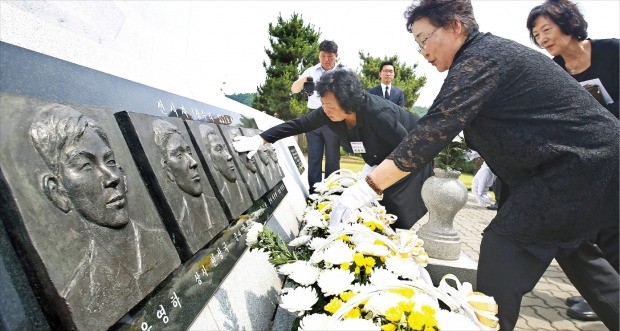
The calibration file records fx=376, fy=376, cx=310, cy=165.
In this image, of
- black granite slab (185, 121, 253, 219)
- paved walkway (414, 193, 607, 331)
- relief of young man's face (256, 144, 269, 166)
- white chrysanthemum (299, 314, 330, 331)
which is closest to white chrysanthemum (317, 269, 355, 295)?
white chrysanthemum (299, 314, 330, 331)

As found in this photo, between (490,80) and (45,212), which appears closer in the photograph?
(45,212)

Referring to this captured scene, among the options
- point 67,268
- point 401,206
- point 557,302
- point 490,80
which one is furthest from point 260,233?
point 557,302

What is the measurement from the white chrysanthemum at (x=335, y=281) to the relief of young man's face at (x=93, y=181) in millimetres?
607

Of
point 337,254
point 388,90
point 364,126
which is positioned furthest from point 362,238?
point 388,90

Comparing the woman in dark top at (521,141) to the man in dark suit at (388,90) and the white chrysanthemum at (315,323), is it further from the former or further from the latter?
the man in dark suit at (388,90)

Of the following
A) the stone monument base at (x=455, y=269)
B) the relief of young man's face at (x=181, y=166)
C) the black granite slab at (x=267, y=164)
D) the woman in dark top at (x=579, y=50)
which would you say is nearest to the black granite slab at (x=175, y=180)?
the relief of young man's face at (x=181, y=166)

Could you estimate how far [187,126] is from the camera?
1.87 meters

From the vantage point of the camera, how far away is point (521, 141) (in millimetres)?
1525

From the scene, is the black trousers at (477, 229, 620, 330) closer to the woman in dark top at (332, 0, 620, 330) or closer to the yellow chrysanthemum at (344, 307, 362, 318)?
the woman in dark top at (332, 0, 620, 330)

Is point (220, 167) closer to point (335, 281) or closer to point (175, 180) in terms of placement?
point (175, 180)

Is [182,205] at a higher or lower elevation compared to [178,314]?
higher

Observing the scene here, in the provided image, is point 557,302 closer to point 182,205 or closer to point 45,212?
point 182,205

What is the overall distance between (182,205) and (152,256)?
12.6 inches

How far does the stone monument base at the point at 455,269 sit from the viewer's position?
304 cm
